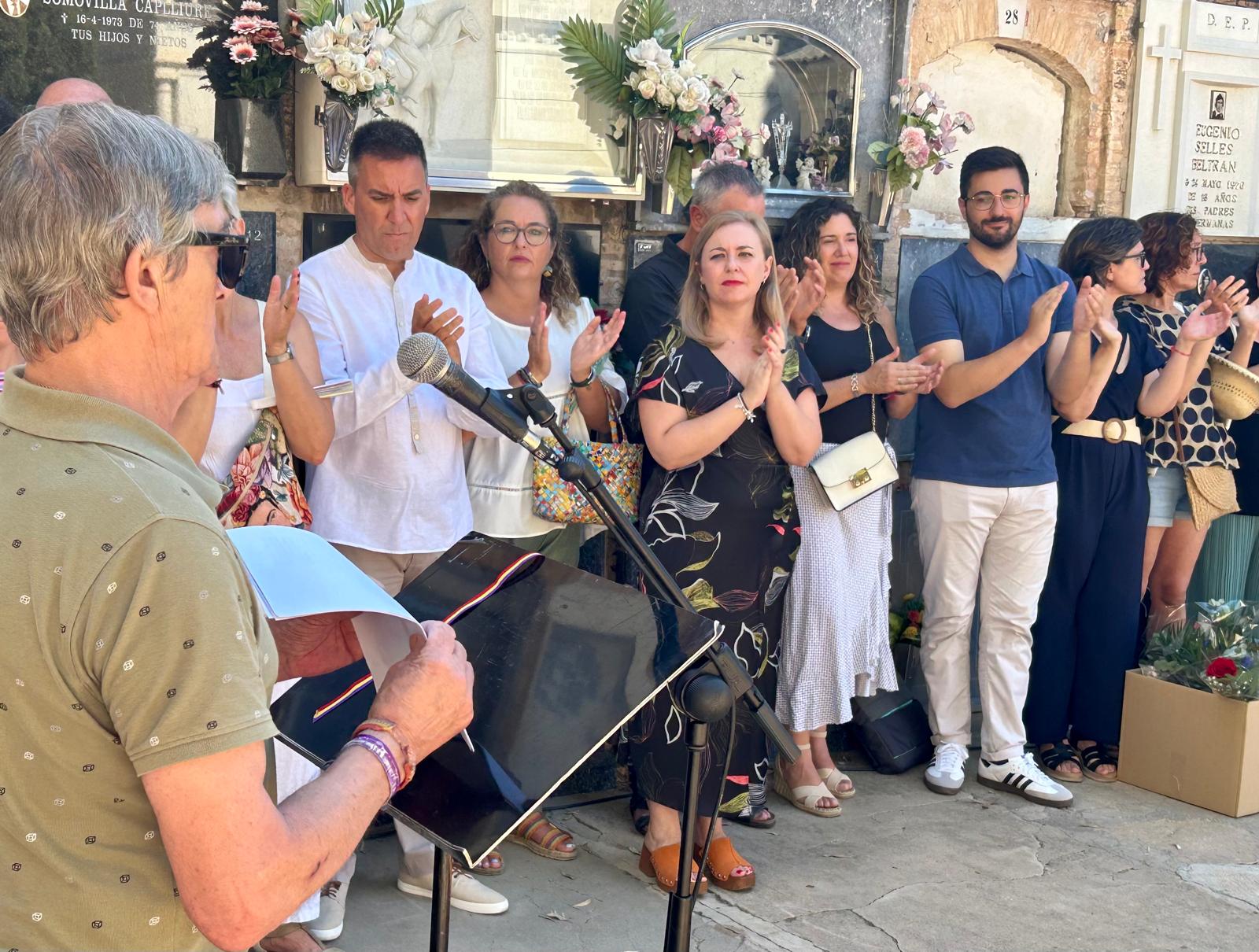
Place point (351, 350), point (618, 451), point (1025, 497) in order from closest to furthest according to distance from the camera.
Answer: point (351, 350) < point (618, 451) < point (1025, 497)

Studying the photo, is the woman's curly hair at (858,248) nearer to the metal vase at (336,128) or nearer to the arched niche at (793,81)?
the arched niche at (793,81)

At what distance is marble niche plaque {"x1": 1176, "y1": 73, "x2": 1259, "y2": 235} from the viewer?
6.48 m

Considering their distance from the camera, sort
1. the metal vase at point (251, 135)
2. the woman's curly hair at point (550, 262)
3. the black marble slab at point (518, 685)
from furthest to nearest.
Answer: the woman's curly hair at point (550, 262), the metal vase at point (251, 135), the black marble slab at point (518, 685)

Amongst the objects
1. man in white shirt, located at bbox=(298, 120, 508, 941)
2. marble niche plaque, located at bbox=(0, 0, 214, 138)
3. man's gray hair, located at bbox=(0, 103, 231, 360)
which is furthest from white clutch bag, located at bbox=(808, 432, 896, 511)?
man's gray hair, located at bbox=(0, 103, 231, 360)

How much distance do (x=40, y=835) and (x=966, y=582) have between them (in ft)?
13.1

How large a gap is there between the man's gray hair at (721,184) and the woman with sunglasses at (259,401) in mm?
1646

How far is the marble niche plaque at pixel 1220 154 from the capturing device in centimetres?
648

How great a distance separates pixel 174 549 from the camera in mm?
1256

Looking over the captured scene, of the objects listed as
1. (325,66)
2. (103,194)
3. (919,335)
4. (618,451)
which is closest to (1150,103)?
(919,335)

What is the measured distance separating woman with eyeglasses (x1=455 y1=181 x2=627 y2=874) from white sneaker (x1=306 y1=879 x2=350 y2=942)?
24.3 inches

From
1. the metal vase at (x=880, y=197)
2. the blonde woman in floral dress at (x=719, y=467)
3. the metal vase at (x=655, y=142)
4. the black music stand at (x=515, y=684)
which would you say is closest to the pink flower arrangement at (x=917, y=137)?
the metal vase at (x=880, y=197)

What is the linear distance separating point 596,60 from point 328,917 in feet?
9.61

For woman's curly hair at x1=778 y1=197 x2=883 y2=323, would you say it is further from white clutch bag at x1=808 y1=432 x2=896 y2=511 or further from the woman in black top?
white clutch bag at x1=808 y1=432 x2=896 y2=511

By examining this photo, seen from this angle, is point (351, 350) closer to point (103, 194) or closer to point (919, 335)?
point (919, 335)
